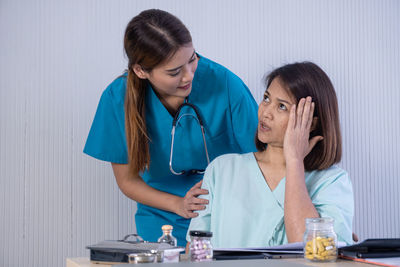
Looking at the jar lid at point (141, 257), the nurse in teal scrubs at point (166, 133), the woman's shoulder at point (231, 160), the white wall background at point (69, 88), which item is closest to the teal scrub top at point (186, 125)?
the nurse in teal scrubs at point (166, 133)

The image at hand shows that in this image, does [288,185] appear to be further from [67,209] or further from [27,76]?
[27,76]

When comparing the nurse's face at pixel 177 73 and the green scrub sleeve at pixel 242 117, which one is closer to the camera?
the nurse's face at pixel 177 73

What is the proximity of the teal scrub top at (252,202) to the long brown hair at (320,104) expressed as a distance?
36mm

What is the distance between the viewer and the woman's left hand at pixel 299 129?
4.22ft

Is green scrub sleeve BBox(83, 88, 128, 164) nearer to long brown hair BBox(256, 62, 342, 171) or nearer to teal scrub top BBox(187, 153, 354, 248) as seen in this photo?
teal scrub top BBox(187, 153, 354, 248)

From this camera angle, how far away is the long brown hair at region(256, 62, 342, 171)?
1330mm

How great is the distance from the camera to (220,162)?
1.41 m

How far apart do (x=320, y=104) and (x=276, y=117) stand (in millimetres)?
128

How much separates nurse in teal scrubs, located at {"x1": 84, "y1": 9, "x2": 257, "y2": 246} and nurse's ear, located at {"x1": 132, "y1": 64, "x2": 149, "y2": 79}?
2.4 inches

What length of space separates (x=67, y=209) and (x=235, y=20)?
1.10 meters

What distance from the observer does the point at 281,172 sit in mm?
1352

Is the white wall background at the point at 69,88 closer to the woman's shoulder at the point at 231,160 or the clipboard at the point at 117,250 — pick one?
the woman's shoulder at the point at 231,160

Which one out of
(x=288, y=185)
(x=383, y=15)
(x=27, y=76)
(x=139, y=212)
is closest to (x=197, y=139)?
(x=139, y=212)

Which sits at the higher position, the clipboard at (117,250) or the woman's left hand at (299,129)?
the woman's left hand at (299,129)
